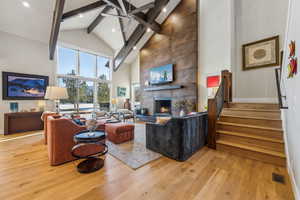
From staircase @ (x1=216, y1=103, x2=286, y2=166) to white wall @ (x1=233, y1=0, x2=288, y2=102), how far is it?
1.24m

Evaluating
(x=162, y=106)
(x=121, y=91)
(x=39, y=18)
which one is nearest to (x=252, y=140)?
(x=162, y=106)

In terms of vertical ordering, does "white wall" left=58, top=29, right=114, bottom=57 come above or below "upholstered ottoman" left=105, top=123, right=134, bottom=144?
above

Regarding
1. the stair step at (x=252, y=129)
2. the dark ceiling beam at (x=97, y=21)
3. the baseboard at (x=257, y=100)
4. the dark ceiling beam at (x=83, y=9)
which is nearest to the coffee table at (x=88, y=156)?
the stair step at (x=252, y=129)

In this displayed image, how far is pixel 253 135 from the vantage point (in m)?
2.69

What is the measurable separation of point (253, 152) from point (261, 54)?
3.86 metres

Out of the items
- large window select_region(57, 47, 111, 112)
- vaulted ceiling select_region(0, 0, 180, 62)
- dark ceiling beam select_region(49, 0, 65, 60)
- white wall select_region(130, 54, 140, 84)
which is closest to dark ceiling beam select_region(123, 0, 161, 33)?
vaulted ceiling select_region(0, 0, 180, 62)

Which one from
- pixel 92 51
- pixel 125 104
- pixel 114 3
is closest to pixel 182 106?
pixel 125 104

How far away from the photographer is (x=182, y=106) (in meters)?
5.62

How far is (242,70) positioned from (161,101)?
12.8 ft

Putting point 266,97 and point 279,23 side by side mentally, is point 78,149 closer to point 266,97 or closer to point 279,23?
point 266,97

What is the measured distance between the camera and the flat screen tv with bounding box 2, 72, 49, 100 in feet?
14.3

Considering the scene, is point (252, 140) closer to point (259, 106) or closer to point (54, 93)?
point (259, 106)

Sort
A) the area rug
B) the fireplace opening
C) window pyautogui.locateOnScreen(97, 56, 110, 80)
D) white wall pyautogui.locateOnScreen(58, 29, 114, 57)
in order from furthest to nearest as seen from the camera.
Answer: window pyautogui.locateOnScreen(97, 56, 110, 80), the fireplace opening, white wall pyautogui.locateOnScreen(58, 29, 114, 57), the area rug

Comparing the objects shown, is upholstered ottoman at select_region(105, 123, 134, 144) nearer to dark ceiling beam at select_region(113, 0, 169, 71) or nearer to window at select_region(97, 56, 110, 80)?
window at select_region(97, 56, 110, 80)
